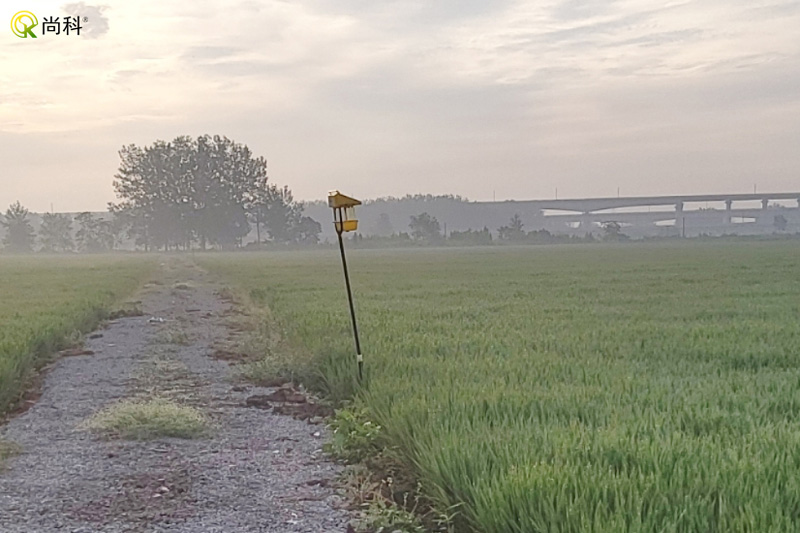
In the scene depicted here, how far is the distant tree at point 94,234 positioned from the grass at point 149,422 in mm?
105032

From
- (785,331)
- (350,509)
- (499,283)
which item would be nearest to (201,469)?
(350,509)

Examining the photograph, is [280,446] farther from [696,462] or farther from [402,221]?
[402,221]

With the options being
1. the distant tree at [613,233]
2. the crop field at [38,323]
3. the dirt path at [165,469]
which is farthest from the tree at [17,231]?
the dirt path at [165,469]

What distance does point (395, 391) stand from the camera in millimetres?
5938

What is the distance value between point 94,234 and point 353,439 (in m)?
111

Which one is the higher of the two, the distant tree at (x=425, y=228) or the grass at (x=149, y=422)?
the distant tree at (x=425, y=228)

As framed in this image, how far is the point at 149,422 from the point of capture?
6121mm

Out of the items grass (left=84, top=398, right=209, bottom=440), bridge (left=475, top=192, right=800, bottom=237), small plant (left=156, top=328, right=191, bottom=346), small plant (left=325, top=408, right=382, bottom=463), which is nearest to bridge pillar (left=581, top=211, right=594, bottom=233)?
bridge (left=475, top=192, right=800, bottom=237)

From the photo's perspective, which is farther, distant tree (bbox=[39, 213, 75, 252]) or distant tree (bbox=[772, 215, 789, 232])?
distant tree (bbox=[772, 215, 789, 232])

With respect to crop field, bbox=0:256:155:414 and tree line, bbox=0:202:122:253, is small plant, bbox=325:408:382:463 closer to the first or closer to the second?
crop field, bbox=0:256:155:414

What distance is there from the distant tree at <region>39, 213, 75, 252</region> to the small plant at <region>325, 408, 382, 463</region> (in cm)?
11697

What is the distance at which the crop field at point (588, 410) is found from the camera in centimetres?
326

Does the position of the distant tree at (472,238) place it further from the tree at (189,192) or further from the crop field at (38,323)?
the crop field at (38,323)

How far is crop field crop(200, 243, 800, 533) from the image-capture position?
326cm
